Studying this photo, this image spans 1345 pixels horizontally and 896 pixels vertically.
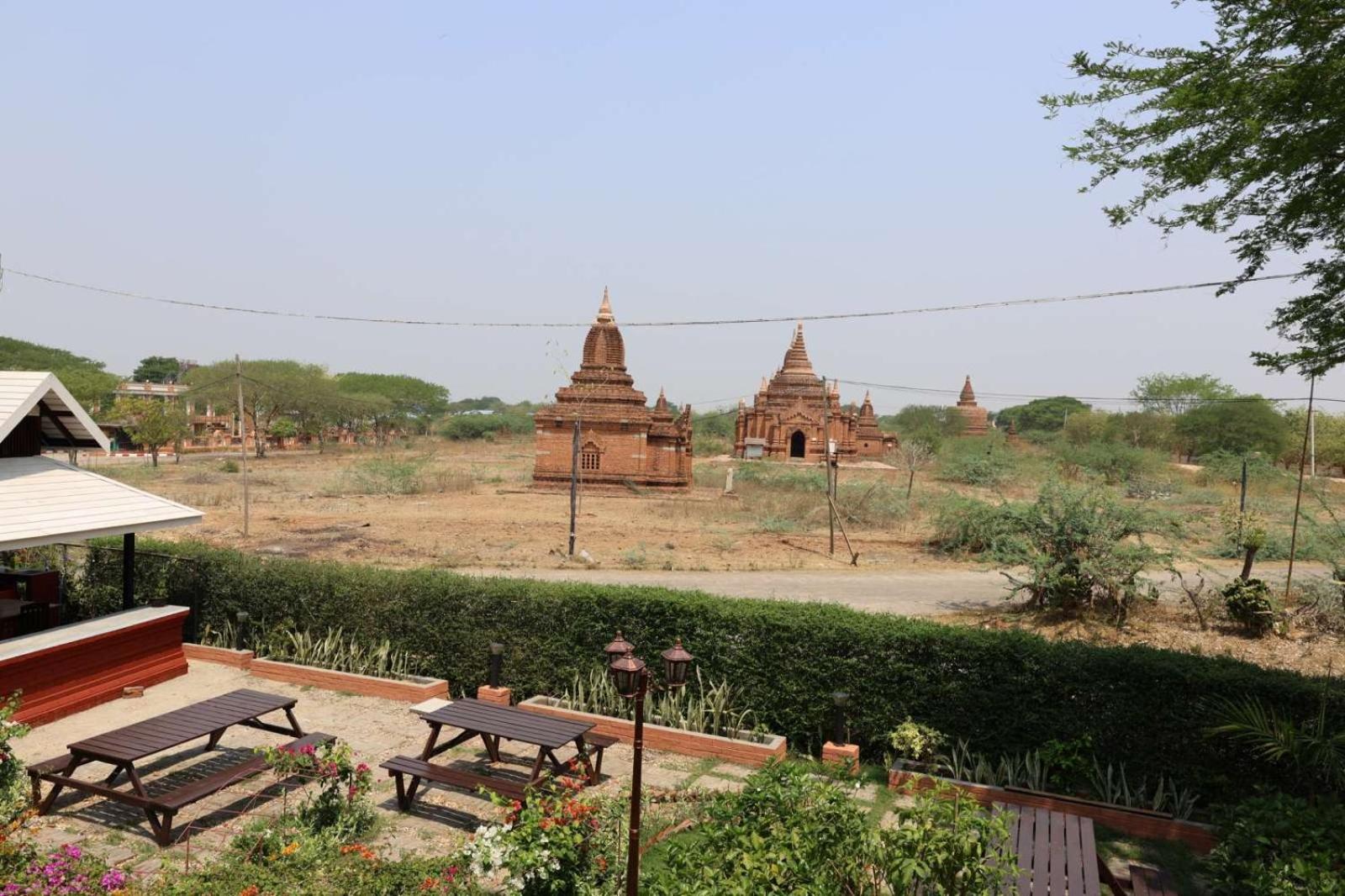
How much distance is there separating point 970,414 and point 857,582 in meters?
60.2

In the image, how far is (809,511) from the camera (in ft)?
90.8

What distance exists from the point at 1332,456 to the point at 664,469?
42.3 meters

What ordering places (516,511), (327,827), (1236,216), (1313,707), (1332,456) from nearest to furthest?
(327,827) → (1313,707) → (1236,216) → (516,511) → (1332,456)

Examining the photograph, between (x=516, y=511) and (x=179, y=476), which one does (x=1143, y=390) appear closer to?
(x=516, y=511)

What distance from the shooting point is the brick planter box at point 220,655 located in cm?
1086

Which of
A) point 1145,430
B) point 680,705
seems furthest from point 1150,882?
point 1145,430

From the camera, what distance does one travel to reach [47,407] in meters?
10.9

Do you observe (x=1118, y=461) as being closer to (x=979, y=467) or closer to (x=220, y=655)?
(x=979, y=467)

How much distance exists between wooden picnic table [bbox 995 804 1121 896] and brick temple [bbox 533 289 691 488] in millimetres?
29602

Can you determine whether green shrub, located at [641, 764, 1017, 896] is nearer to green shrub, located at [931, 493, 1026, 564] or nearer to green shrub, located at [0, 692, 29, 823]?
green shrub, located at [0, 692, 29, 823]

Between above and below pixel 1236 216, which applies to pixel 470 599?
below

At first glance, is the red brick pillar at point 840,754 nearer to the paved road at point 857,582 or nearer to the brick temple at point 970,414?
the paved road at point 857,582

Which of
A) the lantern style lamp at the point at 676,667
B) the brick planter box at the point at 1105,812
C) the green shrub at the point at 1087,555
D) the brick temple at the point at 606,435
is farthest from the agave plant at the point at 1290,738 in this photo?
the brick temple at the point at 606,435

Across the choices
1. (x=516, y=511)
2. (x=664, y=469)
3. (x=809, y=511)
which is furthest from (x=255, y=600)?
(x=664, y=469)
